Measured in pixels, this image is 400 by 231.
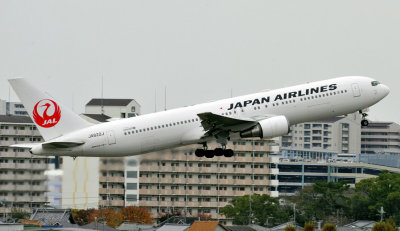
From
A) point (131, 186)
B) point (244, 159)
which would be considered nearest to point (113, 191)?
point (131, 186)

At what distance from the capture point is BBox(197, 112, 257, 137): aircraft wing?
80.9 meters

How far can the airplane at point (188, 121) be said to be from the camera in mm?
81188

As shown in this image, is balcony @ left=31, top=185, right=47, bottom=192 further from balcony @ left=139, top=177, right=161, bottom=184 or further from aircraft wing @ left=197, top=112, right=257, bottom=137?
balcony @ left=139, top=177, right=161, bottom=184

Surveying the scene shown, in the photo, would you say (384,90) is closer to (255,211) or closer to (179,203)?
(255,211)

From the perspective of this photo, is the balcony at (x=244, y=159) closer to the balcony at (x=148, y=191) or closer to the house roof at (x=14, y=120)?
the balcony at (x=148, y=191)

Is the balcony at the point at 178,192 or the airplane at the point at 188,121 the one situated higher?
the airplane at the point at 188,121

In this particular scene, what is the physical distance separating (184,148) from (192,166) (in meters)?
75.5

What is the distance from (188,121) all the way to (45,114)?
1225 cm

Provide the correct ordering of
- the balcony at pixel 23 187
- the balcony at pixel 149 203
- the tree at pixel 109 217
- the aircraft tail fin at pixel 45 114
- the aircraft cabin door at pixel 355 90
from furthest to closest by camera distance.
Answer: the balcony at pixel 149 203
the tree at pixel 109 217
the balcony at pixel 23 187
the aircraft cabin door at pixel 355 90
the aircraft tail fin at pixel 45 114

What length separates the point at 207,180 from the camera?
16688cm

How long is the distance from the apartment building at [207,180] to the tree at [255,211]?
7.36 metres

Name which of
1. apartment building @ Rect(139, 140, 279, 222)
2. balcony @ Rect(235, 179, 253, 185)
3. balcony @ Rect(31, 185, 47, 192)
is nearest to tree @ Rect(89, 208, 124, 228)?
apartment building @ Rect(139, 140, 279, 222)

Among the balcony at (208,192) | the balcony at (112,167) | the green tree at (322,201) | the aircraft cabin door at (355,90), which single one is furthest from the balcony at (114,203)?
the aircraft cabin door at (355,90)

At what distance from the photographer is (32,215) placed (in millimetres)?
133375
